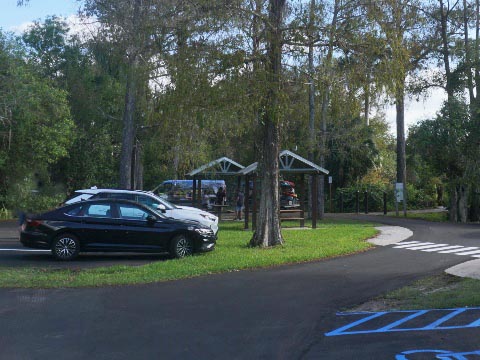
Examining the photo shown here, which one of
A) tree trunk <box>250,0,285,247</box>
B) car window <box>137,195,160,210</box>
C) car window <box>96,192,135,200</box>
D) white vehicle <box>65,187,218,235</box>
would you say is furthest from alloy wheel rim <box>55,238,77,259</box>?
tree trunk <box>250,0,285,247</box>

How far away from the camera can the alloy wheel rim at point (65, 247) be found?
1516 centimetres

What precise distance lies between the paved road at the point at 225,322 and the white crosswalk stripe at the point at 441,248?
455cm

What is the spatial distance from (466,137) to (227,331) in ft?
81.9

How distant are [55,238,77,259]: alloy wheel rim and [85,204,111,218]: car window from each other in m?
0.82

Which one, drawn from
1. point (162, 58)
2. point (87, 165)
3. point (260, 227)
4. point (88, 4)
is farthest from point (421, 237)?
point (87, 165)

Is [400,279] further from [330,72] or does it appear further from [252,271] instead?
[330,72]

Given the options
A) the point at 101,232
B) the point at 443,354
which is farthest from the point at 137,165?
the point at 443,354

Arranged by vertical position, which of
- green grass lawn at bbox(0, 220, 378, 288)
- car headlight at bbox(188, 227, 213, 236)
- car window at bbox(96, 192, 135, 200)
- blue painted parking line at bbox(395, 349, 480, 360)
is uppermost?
car window at bbox(96, 192, 135, 200)

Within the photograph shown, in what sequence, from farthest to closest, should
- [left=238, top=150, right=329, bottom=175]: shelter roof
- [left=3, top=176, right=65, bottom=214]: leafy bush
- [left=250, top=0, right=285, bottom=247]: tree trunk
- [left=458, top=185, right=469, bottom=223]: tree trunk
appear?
1. [left=3, top=176, right=65, bottom=214]: leafy bush
2. [left=458, top=185, right=469, bottom=223]: tree trunk
3. [left=238, top=150, right=329, bottom=175]: shelter roof
4. [left=250, top=0, right=285, bottom=247]: tree trunk

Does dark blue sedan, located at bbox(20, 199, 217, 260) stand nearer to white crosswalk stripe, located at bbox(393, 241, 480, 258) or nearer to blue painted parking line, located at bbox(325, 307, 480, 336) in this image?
white crosswalk stripe, located at bbox(393, 241, 480, 258)

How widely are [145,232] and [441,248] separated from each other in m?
8.94

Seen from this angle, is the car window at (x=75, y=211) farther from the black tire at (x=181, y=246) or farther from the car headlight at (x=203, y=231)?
the car headlight at (x=203, y=231)

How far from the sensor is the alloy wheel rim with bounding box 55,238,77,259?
1516 centimetres

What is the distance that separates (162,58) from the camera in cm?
1666
